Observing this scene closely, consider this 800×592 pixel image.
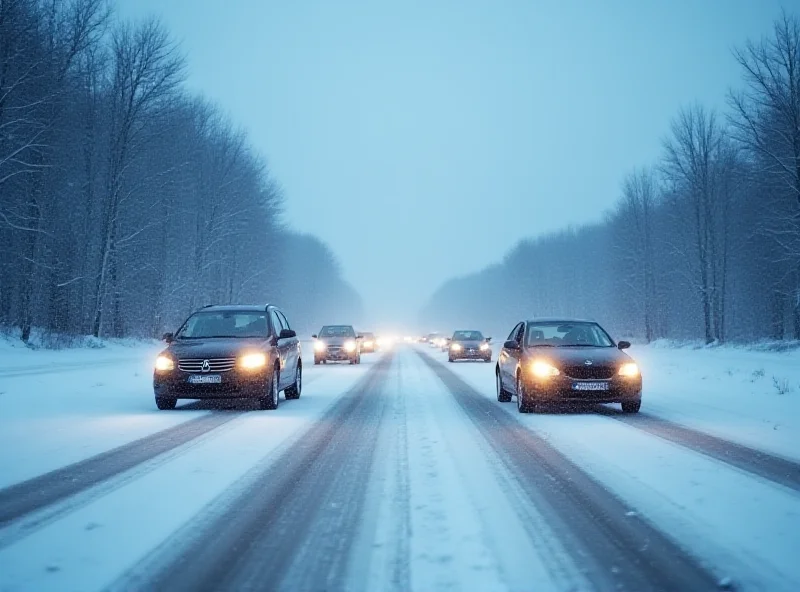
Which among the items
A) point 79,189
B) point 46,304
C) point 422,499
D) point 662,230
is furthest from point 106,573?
point 662,230

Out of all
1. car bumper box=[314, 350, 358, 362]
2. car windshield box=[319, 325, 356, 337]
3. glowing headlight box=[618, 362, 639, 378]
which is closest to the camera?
glowing headlight box=[618, 362, 639, 378]

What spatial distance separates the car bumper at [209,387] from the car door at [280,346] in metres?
1.11

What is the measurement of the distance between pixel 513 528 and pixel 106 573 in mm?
2539

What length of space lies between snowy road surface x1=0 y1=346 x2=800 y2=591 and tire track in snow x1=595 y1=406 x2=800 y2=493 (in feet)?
0.14

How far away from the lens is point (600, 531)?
14.8ft

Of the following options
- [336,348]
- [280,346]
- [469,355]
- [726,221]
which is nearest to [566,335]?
[280,346]

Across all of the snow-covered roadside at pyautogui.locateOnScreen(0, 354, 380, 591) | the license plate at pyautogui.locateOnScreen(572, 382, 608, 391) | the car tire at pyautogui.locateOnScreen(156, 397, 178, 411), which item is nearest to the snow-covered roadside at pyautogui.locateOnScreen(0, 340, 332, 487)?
the car tire at pyautogui.locateOnScreen(156, 397, 178, 411)

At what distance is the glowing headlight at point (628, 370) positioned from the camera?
11.1 metres

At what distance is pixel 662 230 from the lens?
54.9 m

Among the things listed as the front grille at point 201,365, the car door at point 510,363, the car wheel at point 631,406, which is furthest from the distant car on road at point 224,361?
the car wheel at point 631,406

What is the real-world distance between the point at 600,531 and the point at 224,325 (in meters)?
9.95

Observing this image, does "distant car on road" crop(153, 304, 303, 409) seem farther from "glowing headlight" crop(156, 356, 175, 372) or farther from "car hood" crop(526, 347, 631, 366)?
"car hood" crop(526, 347, 631, 366)

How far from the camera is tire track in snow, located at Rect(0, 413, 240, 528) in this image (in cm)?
516

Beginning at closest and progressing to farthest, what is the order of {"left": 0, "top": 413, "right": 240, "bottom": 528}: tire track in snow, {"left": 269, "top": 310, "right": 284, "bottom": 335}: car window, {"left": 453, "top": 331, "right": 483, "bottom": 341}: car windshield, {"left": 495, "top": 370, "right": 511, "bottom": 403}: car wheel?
1. {"left": 0, "top": 413, "right": 240, "bottom": 528}: tire track in snow
2. {"left": 269, "top": 310, "right": 284, "bottom": 335}: car window
3. {"left": 495, "top": 370, "right": 511, "bottom": 403}: car wheel
4. {"left": 453, "top": 331, "right": 483, "bottom": 341}: car windshield
